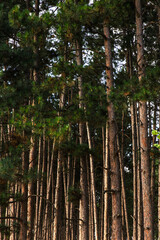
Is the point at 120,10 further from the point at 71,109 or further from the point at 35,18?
the point at 71,109

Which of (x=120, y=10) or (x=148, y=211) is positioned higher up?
(x=120, y=10)

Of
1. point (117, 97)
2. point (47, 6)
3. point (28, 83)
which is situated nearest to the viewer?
point (117, 97)

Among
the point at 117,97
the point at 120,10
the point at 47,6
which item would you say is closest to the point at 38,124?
the point at 117,97

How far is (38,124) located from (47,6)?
7.02 m

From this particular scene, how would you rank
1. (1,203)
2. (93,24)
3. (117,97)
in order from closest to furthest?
(117,97), (93,24), (1,203)

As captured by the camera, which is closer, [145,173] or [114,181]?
[114,181]

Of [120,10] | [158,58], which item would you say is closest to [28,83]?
[120,10]

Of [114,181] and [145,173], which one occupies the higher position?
[145,173]

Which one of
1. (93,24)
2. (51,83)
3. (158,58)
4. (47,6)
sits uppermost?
(47,6)

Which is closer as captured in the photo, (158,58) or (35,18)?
(35,18)

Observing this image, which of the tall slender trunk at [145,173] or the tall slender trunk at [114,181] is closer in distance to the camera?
the tall slender trunk at [114,181]

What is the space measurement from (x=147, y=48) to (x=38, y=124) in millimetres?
7813

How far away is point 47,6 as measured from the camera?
13.6 m

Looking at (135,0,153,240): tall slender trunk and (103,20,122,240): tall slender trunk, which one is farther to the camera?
(135,0,153,240): tall slender trunk
